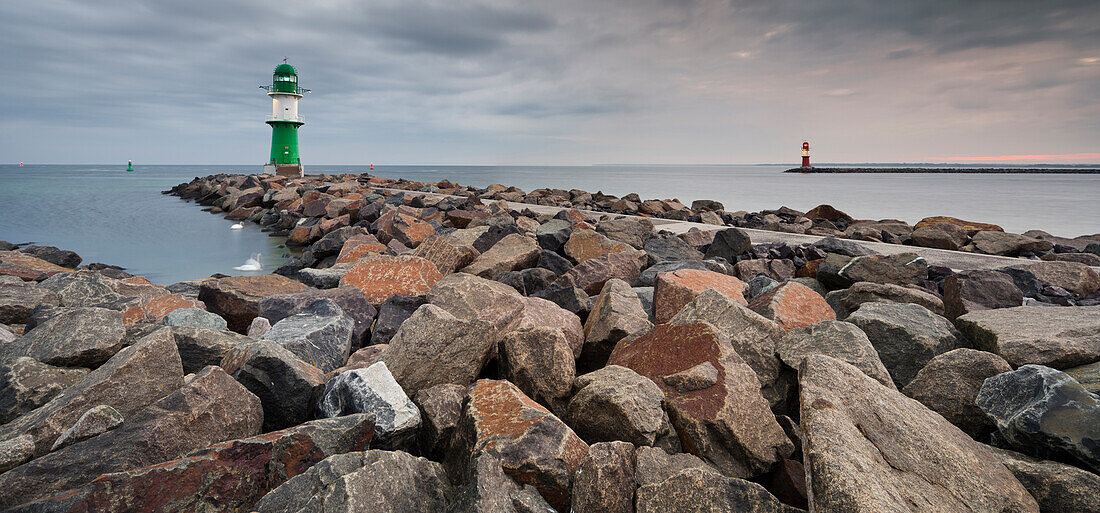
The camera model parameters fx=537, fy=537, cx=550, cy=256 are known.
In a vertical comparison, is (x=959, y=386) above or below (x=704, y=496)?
above

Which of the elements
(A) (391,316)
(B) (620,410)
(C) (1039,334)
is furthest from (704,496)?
(A) (391,316)

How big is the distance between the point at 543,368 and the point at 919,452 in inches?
54.3

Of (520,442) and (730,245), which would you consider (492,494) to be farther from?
(730,245)

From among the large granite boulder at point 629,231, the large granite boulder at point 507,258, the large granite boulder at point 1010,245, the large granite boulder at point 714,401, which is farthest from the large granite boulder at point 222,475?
the large granite boulder at point 1010,245

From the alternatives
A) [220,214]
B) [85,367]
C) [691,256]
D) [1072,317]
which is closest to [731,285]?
[1072,317]

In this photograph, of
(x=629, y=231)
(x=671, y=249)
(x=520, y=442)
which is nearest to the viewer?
(x=520, y=442)

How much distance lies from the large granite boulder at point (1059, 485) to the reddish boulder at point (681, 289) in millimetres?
1631

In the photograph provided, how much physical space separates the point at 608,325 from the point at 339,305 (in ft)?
6.58

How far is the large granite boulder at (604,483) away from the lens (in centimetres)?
168

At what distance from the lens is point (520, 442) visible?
181cm

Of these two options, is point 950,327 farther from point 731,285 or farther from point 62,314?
point 62,314

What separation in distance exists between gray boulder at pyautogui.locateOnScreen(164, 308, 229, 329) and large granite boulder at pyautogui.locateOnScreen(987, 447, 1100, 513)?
4153mm

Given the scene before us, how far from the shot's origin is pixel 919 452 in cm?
169

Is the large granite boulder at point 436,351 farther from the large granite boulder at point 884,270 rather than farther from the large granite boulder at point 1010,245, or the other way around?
the large granite boulder at point 1010,245
